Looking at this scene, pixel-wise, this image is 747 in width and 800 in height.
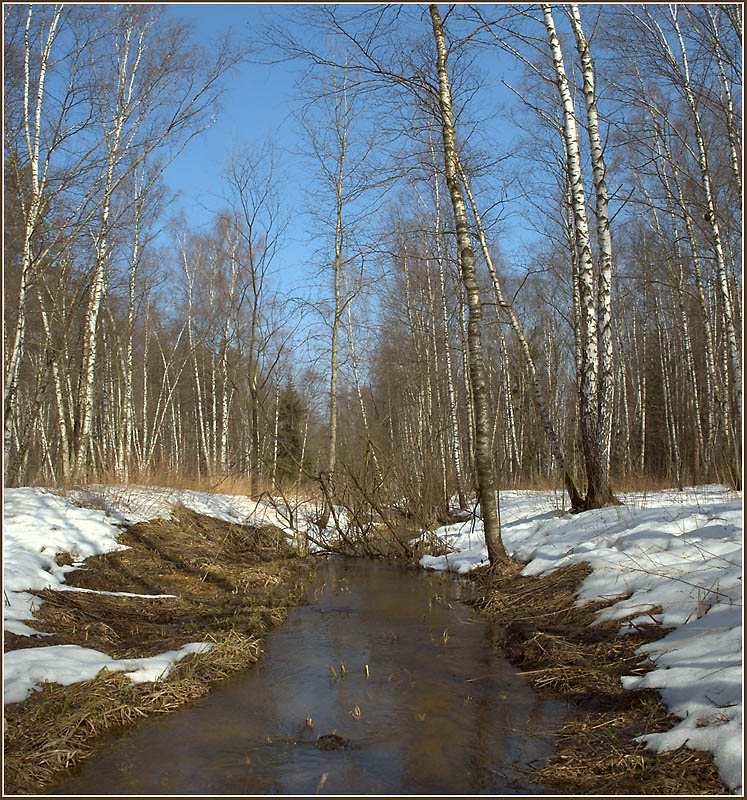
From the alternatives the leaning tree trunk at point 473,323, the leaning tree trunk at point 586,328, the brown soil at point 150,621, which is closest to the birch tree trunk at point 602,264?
the leaning tree trunk at point 586,328

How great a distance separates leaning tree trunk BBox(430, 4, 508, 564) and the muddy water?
165 centimetres

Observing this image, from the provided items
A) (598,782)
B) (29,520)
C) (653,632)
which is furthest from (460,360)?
(598,782)

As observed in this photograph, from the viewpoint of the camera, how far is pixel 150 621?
5.73 m

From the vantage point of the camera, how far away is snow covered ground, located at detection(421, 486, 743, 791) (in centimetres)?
291

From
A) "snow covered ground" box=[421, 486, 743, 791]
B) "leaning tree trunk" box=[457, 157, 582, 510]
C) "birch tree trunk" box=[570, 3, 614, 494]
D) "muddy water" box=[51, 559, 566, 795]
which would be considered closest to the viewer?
"snow covered ground" box=[421, 486, 743, 791]

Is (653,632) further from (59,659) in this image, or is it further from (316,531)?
(316,531)

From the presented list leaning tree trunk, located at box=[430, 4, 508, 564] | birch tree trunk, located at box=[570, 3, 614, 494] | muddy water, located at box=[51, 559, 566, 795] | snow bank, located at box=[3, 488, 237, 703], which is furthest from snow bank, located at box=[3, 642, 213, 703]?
birch tree trunk, located at box=[570, 3, 614, 494]

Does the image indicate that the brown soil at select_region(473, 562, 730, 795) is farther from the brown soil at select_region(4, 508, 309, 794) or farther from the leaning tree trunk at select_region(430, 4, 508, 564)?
the brown soil at select_region(4, 508, 309, 794)

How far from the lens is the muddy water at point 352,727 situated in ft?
9.99

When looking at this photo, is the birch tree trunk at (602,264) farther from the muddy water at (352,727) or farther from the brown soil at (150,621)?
the brown soil at (150,621)

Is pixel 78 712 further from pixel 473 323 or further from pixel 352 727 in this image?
pixel 473 323

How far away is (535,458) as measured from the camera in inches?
1009

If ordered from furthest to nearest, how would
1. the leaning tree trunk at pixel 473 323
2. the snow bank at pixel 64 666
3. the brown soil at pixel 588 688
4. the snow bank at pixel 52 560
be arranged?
the leaning tree trunk at pixel 473 323
the snow bank at pixel 52 560
the snow bank at pixel 64 666
the brown soil at pixel 588 688

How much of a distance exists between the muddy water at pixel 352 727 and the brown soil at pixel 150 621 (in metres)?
0.17
